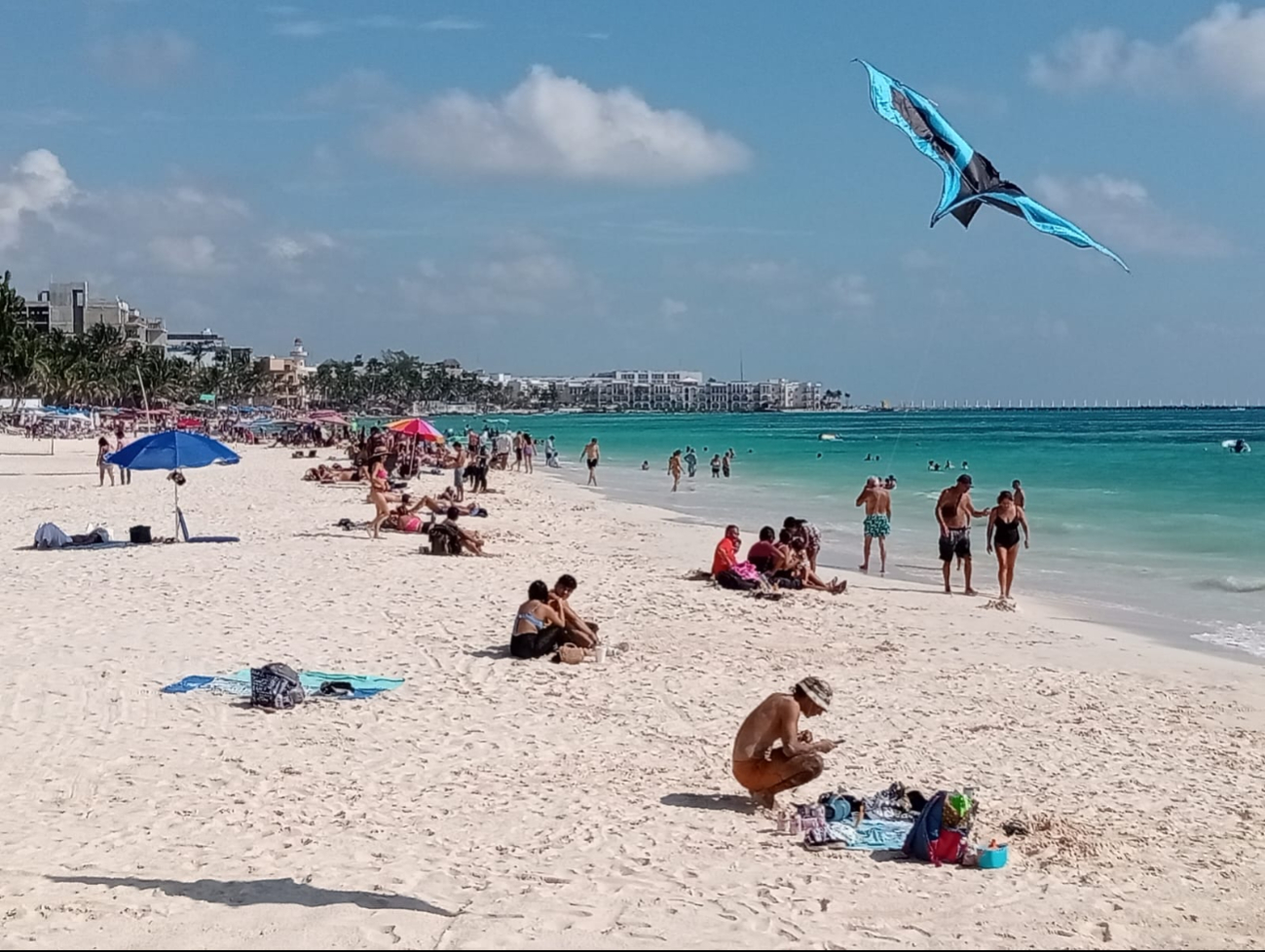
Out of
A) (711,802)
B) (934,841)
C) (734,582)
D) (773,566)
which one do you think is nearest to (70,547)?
(734,582)

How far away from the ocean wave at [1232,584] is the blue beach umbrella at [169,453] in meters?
13.0

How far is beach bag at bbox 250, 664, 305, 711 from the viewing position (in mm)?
7934

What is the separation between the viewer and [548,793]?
651 centimetres

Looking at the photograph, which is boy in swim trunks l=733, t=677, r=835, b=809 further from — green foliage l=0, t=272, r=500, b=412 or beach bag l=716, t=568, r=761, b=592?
green foliage l=0, t=272, r=500, b=412

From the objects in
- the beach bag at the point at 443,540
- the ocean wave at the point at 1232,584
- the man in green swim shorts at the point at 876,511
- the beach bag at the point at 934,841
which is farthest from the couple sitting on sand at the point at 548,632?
the ocean wave at the point at 1232,584

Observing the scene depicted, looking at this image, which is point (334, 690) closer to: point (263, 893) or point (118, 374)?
point (263, 893)

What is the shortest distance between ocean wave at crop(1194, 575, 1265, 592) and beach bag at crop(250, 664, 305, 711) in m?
12.8

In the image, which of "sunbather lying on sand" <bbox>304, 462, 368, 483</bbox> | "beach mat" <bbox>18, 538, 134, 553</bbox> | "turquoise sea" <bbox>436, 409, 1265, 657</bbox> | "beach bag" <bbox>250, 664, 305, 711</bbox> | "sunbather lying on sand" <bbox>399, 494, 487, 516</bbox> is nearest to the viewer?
"beach bag" <bbox>250, 664, 305, 711</bbox>

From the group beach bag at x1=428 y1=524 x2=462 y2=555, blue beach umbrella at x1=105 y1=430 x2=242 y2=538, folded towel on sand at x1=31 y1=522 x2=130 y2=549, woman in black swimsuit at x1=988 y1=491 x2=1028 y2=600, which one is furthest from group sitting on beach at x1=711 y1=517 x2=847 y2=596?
folded towel on sand at x1=31 y1=522 x2=130 y2=549

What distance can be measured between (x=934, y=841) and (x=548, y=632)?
15.2ft

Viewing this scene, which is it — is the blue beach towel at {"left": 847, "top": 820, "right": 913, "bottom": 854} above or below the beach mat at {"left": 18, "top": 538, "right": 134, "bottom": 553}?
above

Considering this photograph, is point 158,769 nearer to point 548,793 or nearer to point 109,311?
point 548,793

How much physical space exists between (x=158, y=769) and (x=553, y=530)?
14.1 m

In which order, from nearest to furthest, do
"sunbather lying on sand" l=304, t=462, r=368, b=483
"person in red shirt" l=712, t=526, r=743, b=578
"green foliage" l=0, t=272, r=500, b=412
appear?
"person in red shirt" l=712, t=526, r=743, b=578 → "sunbather lying on sand" l=304, t=462, r=368, b=483 → "green foliage" l=0, t=272, r=500, b=412
